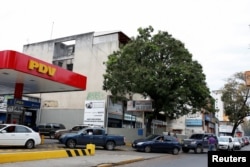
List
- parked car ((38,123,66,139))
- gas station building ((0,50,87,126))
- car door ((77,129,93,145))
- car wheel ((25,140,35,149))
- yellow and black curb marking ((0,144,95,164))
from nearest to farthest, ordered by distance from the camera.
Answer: yellow and black curb marking ((0,144,95,164)) < gas station building ((0,50,87,126)) < car wheel ((25,140,35,149)) < car door ((77,129,93,145)) < parked car ((38,123,66,139))

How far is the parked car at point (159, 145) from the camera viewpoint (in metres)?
24.5

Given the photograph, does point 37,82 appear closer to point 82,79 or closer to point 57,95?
point 82,79

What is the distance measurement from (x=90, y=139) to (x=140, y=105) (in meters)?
8.70

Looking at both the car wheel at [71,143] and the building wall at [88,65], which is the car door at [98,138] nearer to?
the car wheel at [71,143]

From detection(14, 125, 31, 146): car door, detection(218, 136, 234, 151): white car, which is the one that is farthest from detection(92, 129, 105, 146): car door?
detection(218, 136, 234, 151): white car

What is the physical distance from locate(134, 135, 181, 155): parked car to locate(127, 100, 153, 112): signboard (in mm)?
4936

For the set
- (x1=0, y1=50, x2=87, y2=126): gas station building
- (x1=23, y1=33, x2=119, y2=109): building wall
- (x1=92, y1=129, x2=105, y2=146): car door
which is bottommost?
(x1=92, y1=129, x2=105, y2=146): car door

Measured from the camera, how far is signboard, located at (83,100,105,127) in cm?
3406

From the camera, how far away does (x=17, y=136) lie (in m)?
18.2

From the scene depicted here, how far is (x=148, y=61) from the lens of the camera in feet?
93.6

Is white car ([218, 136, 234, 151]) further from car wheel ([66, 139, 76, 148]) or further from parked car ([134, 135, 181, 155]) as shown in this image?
car wheel ([66, 139, 76, 148])

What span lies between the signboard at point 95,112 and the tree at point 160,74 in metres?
3.61

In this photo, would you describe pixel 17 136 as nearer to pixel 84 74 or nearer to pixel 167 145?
pixel 167 145

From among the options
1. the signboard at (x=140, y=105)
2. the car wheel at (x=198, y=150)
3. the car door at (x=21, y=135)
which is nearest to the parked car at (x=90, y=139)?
the car door at (x=21, y=135)
